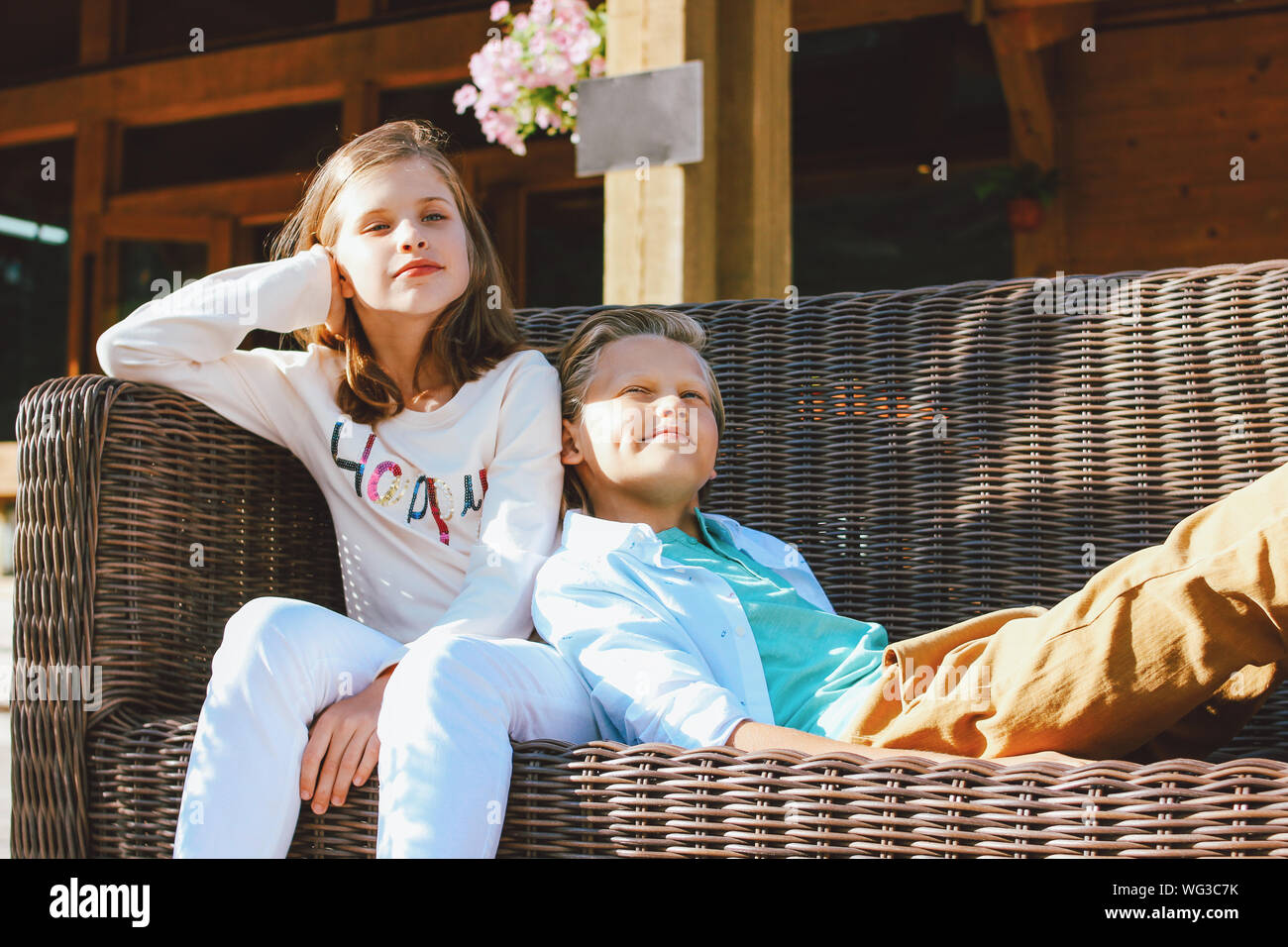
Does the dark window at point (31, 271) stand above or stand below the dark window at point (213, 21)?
below

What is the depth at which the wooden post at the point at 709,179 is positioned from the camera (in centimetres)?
239

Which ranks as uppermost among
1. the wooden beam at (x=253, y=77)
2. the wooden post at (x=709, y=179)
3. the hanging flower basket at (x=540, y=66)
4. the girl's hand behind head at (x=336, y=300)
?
the wooden beam at (x=253, y=77)

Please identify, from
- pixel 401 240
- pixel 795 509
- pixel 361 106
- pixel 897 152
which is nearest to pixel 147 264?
pixel 361 106

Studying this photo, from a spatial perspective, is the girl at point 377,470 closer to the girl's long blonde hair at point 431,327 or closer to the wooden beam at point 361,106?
the girl's long blonde hair at point 431,327

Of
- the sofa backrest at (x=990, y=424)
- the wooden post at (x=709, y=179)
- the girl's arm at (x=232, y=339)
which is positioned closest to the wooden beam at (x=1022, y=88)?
the wooden post at (x=709, y=179)

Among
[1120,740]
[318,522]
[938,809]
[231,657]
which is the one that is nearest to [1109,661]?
[1120,740]

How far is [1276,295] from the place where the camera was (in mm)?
1467

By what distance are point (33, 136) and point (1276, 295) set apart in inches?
220

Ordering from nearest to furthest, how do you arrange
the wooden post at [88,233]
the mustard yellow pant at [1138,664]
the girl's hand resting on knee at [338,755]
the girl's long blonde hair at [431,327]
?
the mustard yellow pant at [1138,664]
the girl's hand resting on knee at [338,755]
the girl's long blonde hair at [431,327]
the wooden post at [88,233]

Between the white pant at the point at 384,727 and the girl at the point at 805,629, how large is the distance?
12 centimetres

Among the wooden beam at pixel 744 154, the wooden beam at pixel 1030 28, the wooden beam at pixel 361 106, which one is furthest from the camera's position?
the wooden beam at pixel 361 106

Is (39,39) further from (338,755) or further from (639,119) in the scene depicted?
(338,755)

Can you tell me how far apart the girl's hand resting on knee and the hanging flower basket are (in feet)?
5.85

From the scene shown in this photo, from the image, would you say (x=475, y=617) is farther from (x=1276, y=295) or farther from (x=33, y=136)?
(x=33, y=136)
